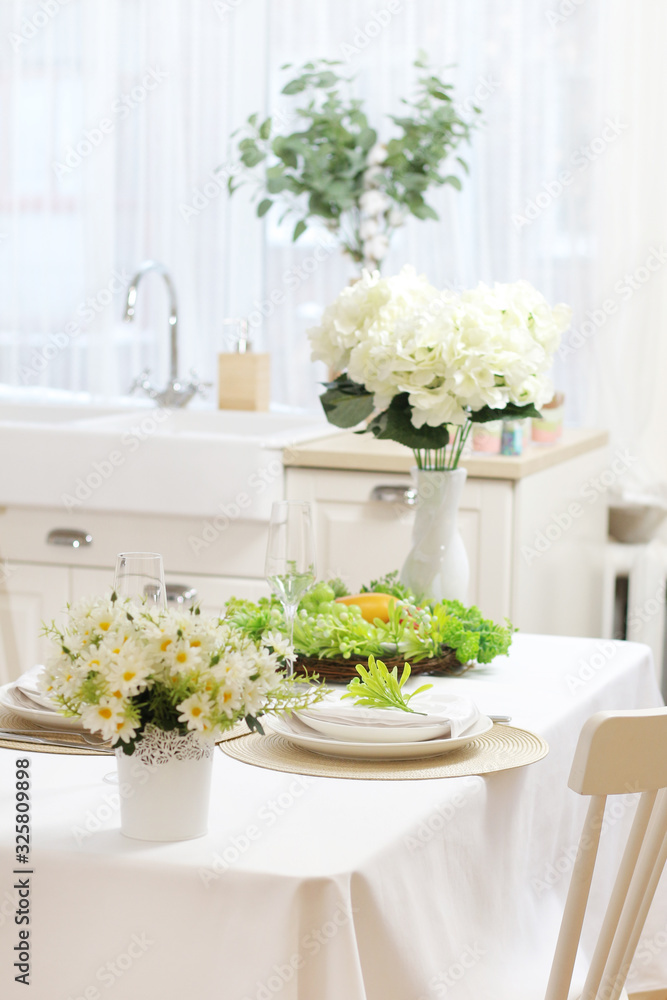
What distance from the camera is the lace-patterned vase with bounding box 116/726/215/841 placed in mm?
906

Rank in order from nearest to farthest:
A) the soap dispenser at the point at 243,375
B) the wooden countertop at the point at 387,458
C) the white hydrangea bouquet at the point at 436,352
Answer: the white hydrangea bouquet at the point at 436,352 < the wooden countertop at the point at 387,458 < the soap dispenser at the point at 243,375

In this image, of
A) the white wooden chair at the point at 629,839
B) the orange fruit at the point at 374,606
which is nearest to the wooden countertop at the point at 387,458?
the orange fruit at the point at 374,606

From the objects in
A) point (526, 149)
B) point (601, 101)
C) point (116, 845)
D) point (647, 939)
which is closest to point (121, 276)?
point (526, 149)

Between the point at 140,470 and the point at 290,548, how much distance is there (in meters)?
1.17

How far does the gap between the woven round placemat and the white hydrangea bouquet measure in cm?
43

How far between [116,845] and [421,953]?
9.9 inches

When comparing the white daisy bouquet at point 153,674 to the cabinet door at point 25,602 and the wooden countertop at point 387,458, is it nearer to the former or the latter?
the wooden countertop at point 387,458

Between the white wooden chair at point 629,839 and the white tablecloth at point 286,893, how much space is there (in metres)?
0.09

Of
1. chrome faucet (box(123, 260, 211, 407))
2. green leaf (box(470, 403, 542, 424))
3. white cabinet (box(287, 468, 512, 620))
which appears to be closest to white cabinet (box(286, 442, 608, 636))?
white cabinet (box(287, 468, 512, 620))

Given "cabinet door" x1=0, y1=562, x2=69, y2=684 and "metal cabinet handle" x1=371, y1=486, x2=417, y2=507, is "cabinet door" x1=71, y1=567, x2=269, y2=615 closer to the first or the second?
"cabinet door" x1=0, y1=562, x2=69, y2=684

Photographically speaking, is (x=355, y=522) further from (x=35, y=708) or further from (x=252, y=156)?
(x=35, y=708)

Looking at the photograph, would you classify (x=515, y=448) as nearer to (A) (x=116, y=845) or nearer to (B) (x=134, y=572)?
(B) (x=134, y=572)

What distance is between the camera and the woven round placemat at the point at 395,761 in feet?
3.56

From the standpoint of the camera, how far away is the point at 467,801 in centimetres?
105
